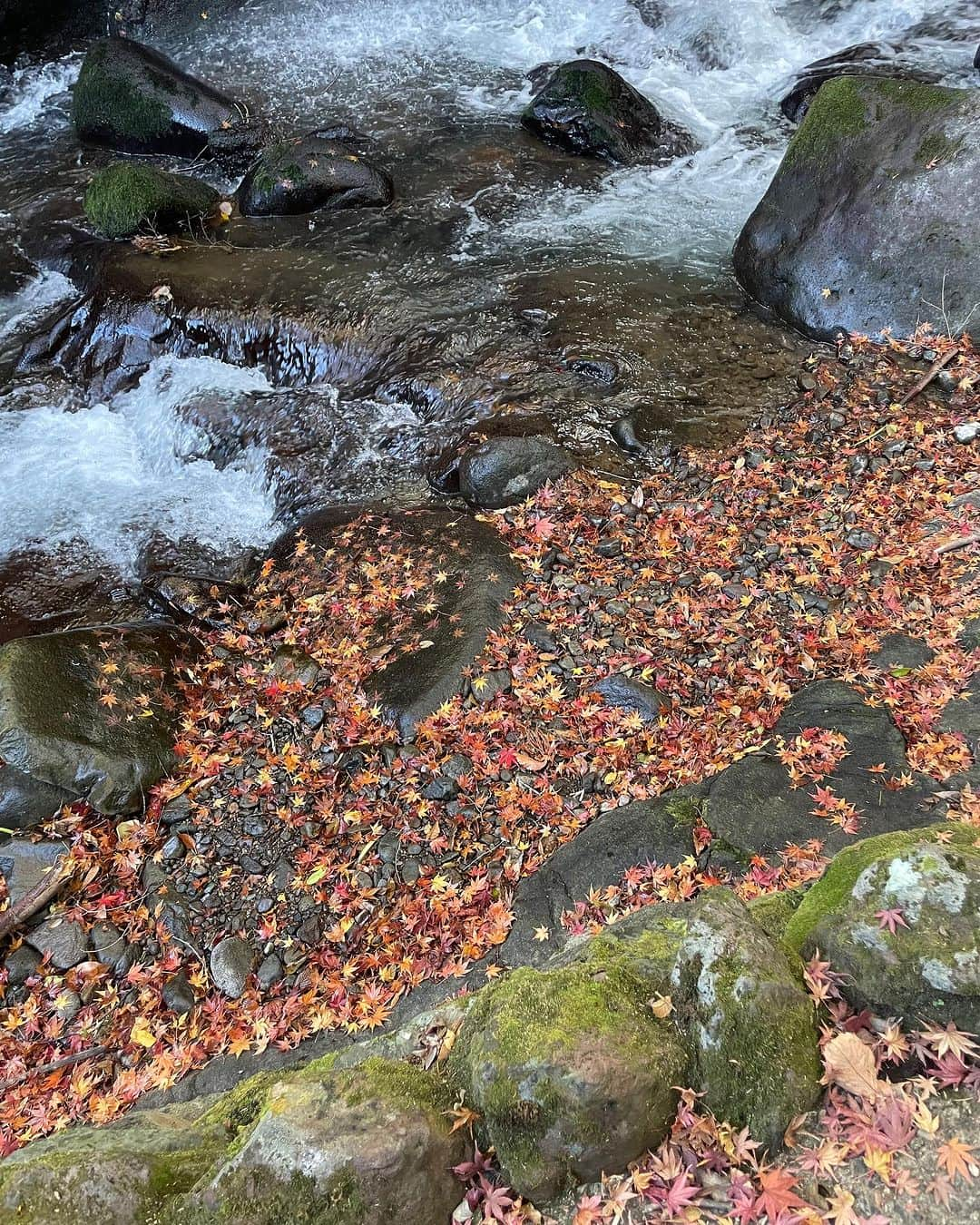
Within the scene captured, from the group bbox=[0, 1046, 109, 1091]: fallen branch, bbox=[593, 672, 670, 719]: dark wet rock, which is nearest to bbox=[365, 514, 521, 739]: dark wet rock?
bbox=[593, 672, 670, 719]: dark wet rock

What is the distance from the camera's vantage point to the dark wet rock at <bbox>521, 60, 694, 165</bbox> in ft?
43.3

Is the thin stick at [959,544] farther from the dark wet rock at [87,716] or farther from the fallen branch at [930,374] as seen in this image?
the dark wet rock at [87,716]

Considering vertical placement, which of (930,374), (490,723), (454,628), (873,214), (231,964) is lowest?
(231,964)

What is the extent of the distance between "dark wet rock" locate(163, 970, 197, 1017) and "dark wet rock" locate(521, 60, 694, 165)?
13430 millimetres

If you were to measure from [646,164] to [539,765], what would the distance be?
11542 millimetres

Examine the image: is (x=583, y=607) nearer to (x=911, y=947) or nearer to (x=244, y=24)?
(x=911, y=947)

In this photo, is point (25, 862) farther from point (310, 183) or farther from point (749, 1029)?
point (310, 183)

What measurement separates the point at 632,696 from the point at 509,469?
305cm

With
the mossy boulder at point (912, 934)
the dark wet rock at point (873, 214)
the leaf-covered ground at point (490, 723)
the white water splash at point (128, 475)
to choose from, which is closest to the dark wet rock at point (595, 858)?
the leaf-covered ground at point (490, 723)

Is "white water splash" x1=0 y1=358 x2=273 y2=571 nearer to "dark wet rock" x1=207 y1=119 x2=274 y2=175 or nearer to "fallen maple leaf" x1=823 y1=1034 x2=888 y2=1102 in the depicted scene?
"dark wet rock" x1=207 y1=119 x2=274 y2=175

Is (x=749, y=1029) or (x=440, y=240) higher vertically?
(x=749, y=1029)

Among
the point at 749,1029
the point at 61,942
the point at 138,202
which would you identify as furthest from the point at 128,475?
the point at 749,1029

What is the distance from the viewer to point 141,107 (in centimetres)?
1402

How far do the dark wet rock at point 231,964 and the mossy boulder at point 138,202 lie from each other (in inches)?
428
